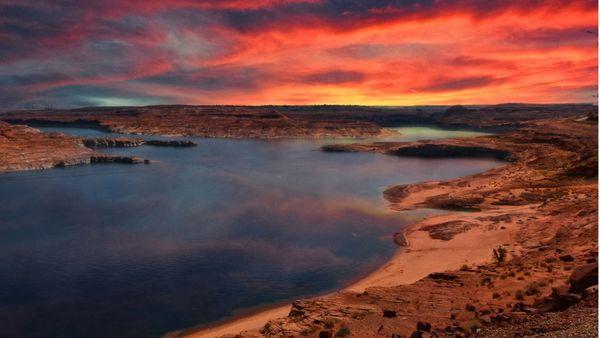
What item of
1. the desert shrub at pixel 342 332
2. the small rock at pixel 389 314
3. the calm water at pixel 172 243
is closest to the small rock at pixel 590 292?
the small rock at pixel 389 314

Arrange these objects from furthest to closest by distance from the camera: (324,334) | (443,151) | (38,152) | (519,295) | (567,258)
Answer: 1. (443,151)
2. (38,152)
3. (567,258)
4. (519,295)
5. (324,334)

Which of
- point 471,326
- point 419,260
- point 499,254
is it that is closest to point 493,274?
point 499,254

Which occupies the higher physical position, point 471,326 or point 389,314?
point 471,326

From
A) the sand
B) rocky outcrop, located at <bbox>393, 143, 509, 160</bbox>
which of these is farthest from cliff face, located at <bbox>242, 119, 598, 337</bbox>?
rocky outcrop, located at <bbox>393, 143, 509, 160</bbox>

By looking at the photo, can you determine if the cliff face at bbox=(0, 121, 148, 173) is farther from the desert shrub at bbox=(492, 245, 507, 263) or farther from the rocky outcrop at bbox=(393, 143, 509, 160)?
the desert shrub at bbox=(492, 245, 507, 263)

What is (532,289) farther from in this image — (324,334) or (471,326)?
(324,334)

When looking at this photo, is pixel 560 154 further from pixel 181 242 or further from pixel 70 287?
pixel 70 287
